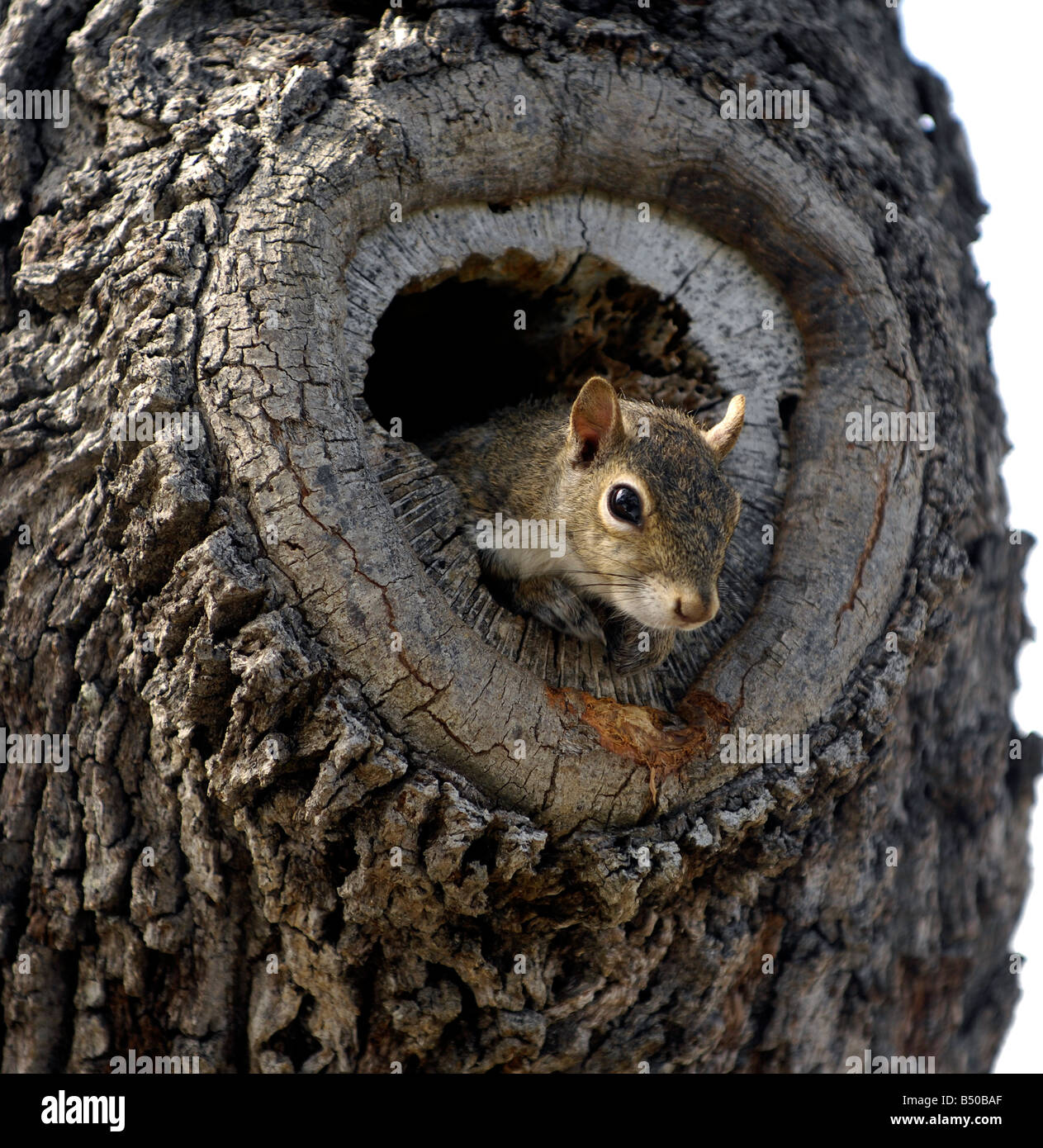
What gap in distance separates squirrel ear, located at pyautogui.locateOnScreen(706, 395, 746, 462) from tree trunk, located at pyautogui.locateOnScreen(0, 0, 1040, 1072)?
197mm

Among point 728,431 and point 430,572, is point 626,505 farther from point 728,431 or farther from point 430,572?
point 430,572

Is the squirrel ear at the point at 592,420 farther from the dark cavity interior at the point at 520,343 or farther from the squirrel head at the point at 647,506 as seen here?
the dark cavity interior at the point at 520,343

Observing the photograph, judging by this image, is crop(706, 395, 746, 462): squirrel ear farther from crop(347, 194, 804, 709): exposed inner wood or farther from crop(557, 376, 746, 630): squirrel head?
crop(347, 194, 804, 709): exposed inner wood

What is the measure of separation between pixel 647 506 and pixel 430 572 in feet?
2.13

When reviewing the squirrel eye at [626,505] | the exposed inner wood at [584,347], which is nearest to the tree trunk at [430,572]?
the exposed inner wood at [584,347]

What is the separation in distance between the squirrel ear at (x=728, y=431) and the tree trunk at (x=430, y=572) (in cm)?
20

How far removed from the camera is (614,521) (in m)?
2.71

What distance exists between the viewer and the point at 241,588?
2.13 m

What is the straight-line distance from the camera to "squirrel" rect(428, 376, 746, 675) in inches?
101

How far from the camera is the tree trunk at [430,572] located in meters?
2.22

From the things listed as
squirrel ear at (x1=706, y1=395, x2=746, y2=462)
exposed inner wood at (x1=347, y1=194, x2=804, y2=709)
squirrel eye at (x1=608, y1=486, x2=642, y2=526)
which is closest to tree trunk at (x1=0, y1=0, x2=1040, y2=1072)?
exposed inner wood at (x1=347, y1=194, x2=804, y2=709)

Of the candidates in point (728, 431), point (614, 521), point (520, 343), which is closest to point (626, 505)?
point (614, 521)
